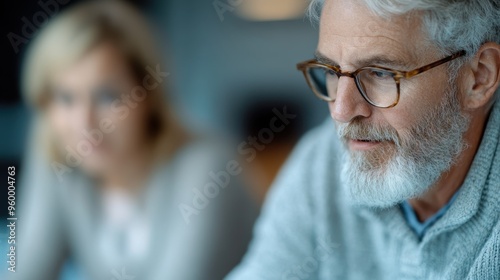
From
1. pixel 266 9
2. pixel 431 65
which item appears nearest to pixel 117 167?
pixel 266 9

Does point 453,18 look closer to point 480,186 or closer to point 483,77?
point 483,77

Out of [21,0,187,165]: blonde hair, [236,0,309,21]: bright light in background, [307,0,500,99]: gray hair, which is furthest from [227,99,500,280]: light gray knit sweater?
[236,0,309,21]: bright light in background

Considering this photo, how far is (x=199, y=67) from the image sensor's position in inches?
77.2

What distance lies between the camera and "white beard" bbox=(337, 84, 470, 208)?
37.6 inches

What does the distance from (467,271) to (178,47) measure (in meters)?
1.20

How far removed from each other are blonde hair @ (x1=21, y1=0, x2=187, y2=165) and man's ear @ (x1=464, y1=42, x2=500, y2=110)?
0.82 m

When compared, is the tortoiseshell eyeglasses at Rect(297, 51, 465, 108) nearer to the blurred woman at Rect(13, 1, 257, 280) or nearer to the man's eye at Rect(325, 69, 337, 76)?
the man's eye at Rect(325, 69, 337, 76)

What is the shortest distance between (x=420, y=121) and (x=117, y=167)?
915mm

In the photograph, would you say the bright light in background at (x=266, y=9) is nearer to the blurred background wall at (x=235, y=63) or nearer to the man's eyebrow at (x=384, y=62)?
the blurred background wall at (x=235, y=63)

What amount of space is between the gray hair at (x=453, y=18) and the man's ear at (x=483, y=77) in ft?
0.06

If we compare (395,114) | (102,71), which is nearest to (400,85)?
(395,114)

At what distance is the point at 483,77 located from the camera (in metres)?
0.98

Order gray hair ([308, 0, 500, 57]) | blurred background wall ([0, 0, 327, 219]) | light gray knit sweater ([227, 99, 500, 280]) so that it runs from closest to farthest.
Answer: gray hair ([308, 0, 500, 57])
light gray knit sweater ([227, 99, 500, 280])
blurred background wall ([0, 0, 327, 219])

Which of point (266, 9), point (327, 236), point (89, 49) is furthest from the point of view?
point (266, 9)
